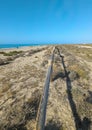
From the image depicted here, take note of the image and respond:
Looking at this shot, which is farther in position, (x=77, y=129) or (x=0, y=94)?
(x=0, y=94)

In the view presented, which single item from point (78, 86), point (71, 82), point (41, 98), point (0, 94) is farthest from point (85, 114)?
point (0, 94)

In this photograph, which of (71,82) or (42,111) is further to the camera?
(71,82)

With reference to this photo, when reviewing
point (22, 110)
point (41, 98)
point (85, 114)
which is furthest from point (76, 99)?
point (22, 110)

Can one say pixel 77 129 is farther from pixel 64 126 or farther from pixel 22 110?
pixel 22 110

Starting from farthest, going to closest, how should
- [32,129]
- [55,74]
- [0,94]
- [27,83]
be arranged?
[55,74] < [27,83] < [0,94] < [32,129]

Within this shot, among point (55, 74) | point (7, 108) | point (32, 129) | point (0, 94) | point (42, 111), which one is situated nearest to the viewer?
point (32, 129)

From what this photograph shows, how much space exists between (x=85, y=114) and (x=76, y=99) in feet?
4.21

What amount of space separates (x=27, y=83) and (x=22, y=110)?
366 cm

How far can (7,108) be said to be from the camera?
20.2 feet

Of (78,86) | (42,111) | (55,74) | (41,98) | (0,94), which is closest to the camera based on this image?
(42,111)

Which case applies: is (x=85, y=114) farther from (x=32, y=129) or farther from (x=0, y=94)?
(x=0, y=94)

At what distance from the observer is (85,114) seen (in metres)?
5.70

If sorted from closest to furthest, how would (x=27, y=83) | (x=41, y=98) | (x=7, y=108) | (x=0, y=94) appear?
(x=7, y=108) < (x=41, y=98) < (x=0, y=94) < (x=27, y=83)

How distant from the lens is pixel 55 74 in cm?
1140
